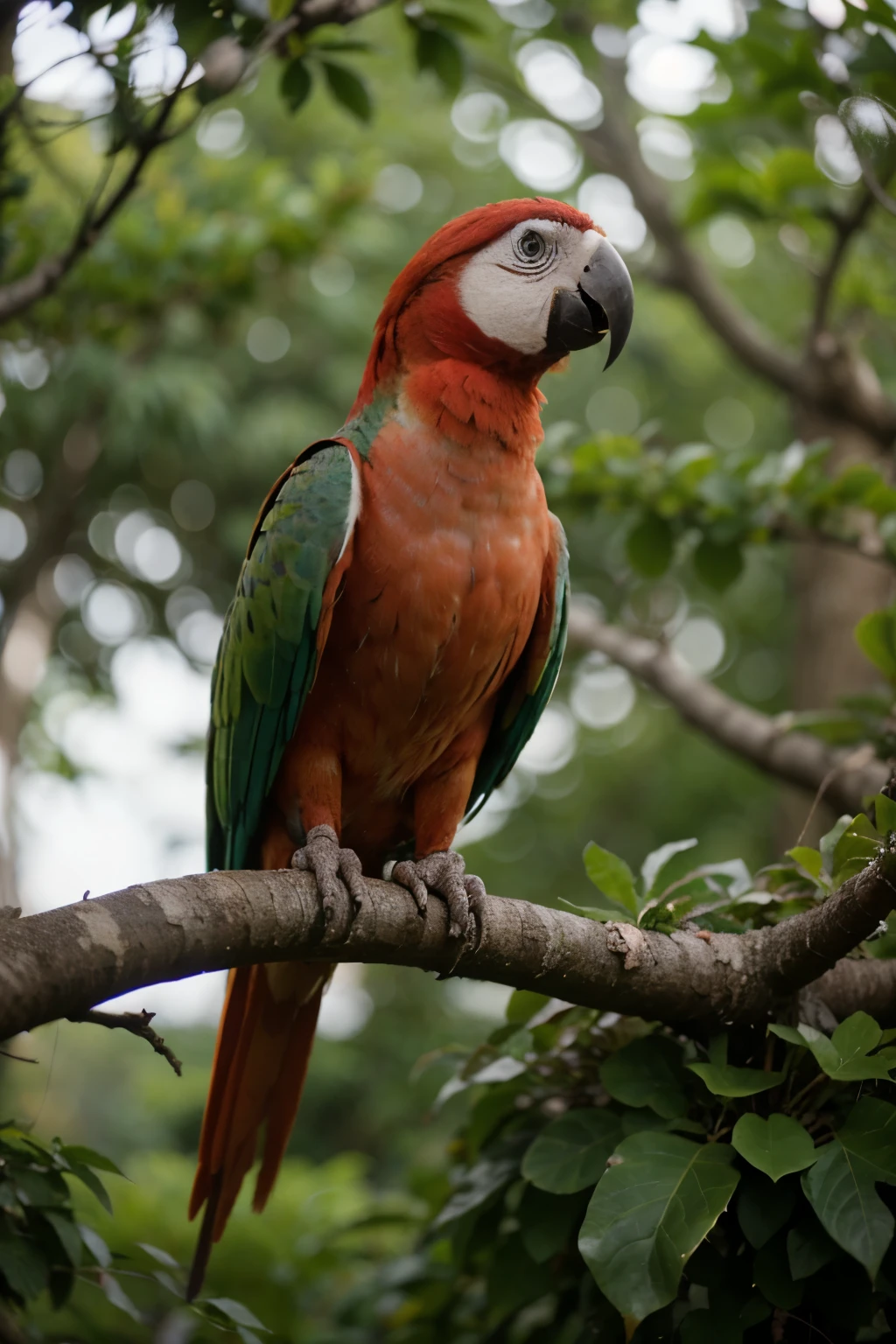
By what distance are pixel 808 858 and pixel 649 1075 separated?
1.58 ft

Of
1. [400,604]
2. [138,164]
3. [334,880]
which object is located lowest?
[334,880]

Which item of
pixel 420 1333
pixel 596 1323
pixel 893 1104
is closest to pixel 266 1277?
pixel 420 1333

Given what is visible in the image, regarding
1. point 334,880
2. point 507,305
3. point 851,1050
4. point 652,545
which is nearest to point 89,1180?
point 334,880

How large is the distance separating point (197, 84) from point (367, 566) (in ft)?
3.79

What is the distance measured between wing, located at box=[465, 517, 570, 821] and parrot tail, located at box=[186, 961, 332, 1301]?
59 cm

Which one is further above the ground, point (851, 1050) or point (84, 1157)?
point (84, 1157)

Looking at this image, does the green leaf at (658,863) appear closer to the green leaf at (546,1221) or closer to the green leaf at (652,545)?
the green leaf at (546,1221)

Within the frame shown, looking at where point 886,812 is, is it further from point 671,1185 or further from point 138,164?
point 138,164

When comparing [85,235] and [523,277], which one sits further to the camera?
[85,235]

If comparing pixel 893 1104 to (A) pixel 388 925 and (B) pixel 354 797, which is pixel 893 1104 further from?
(B) pixel 354 797

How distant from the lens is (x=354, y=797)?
7.67 ft

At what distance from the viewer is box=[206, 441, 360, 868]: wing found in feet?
6.75

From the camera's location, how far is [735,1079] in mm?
1762

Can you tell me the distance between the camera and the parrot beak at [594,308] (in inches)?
85.7
